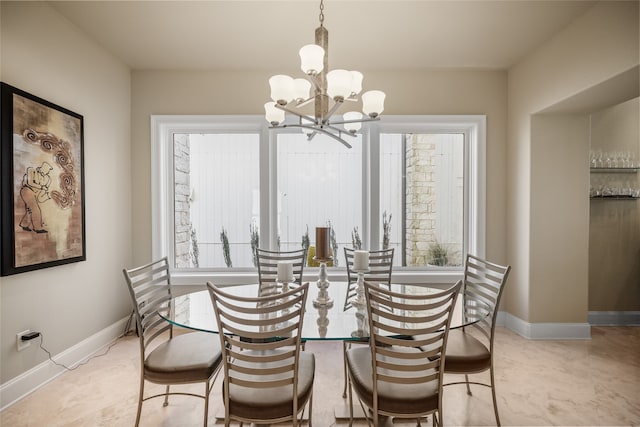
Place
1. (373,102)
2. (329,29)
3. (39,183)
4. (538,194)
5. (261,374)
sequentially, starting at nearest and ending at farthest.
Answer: (261,374), (373,102), (39,183), (329,29), (538,194)

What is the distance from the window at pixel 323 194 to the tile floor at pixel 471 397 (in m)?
1.17

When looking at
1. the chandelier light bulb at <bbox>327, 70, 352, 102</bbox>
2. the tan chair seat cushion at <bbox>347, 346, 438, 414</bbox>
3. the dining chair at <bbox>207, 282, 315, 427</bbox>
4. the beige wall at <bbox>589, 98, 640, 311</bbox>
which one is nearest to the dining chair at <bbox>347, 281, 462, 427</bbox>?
the tan chair seat cushion at <bbox>347, 346, 438, 414</bbox>

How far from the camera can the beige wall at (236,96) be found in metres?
3.46

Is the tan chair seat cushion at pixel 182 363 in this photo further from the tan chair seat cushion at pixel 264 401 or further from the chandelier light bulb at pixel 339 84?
the chandelier light bulb at pixel 339 84

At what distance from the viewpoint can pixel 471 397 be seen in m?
2.19

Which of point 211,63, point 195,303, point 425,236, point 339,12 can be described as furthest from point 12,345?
point 425,236

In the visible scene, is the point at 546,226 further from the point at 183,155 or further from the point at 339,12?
the point at 183,155

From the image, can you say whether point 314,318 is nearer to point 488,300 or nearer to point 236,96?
point 488,300

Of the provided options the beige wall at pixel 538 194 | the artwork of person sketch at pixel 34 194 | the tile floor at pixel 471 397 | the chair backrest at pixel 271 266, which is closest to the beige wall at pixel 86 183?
the artwork of person sketch at pixel 34 194

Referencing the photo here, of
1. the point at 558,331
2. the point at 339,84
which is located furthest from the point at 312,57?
the point at 558,331

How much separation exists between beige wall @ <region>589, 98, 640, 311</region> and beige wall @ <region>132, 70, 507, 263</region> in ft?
4.26

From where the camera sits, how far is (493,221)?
11.6ft

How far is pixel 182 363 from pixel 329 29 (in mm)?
2649

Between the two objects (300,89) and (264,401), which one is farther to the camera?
(300,89)
